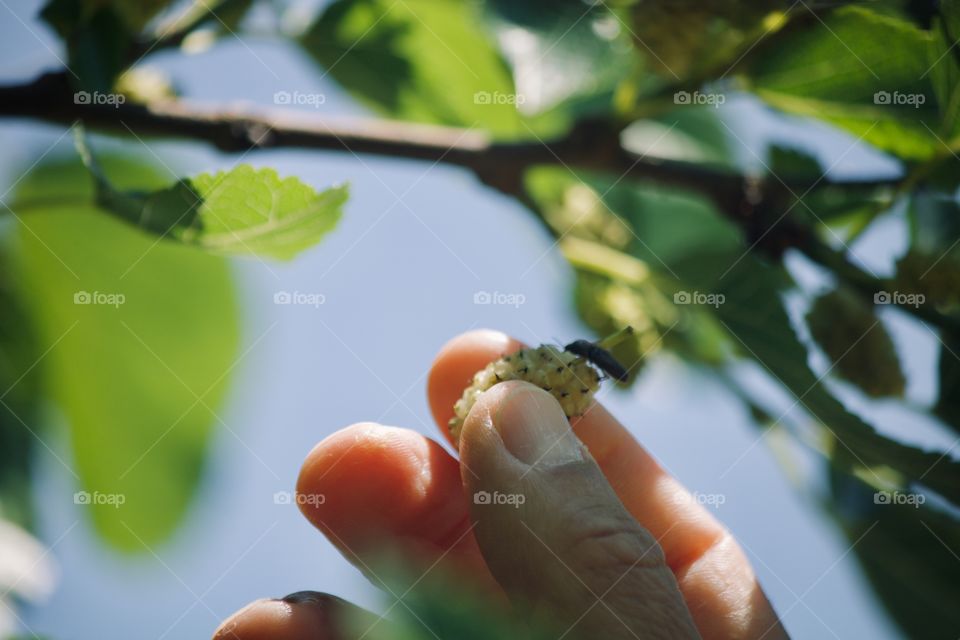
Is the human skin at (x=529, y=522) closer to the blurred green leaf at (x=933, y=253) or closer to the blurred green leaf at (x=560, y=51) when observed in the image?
the blurred green leaf at (x=933, y=253)

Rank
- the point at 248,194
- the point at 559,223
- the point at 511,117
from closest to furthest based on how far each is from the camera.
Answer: the point at 248,194 < the point at 559,223 < the point at 511,117

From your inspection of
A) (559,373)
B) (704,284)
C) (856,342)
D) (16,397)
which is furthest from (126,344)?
(856,342)

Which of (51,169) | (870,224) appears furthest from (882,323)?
(51,169)

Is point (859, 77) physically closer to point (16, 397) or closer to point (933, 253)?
point (933, 253)

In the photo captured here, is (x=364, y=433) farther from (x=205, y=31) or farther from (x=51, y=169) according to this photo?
(x=51, y=169)

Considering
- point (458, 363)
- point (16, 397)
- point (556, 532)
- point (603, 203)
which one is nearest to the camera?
point (556, 532)

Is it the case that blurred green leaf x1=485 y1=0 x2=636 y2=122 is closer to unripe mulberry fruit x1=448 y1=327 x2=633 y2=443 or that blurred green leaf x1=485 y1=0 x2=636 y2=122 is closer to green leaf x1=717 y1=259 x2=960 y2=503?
green leaf x1=717 y1=259 x2=960 y2=503
